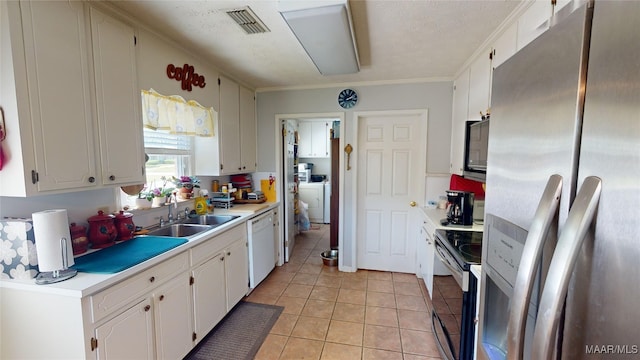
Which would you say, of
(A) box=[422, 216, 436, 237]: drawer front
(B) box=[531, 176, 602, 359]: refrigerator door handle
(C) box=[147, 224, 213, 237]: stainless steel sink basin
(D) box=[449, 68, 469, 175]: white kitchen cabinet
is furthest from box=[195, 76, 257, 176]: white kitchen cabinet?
(B) box=[531, 176, 602, 359]: refrigerator door handle

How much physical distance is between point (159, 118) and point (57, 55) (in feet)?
2.59

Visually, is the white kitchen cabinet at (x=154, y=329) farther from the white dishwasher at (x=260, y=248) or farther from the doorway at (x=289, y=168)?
the doorway at (x=289, y=168)

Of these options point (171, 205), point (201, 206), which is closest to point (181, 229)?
point (171, 205)

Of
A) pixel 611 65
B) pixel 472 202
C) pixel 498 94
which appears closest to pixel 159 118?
pixel 498 94

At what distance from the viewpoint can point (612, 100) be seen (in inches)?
16.5

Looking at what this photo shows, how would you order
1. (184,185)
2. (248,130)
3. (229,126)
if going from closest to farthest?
1. (184,185)
2. (229,126)
3. (248,130)

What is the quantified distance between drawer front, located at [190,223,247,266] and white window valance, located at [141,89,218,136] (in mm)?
985

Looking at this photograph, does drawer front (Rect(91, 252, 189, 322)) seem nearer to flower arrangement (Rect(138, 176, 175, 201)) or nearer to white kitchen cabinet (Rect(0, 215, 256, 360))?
white kitchen cabinet (Rect(0, 215, 256, 360))

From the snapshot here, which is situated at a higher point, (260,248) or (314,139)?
(314,139)

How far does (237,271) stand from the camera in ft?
8.64

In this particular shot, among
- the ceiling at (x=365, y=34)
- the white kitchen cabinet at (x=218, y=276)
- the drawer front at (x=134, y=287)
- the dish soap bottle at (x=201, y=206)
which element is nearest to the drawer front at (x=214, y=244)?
the white kitchen cabinet at (x=218, y=276)

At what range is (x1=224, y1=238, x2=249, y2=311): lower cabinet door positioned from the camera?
2484 mm

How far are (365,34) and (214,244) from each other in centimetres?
207

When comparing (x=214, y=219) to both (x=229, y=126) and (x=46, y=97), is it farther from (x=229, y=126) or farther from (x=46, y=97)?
(x=46, y=97)
